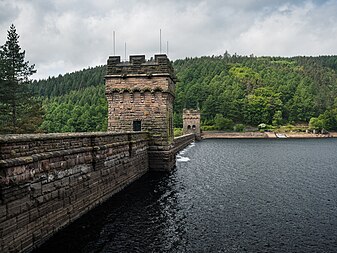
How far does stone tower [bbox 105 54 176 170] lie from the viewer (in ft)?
76.6

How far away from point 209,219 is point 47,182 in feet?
21.4

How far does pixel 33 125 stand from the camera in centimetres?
3428

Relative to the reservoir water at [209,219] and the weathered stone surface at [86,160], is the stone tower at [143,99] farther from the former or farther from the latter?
the reservoir water at [209,219]

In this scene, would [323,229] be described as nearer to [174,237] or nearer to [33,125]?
[174,237]

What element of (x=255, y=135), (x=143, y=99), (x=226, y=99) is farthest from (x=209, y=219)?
(x=226, y=99)

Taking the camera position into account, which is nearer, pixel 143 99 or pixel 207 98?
pixel 143 99

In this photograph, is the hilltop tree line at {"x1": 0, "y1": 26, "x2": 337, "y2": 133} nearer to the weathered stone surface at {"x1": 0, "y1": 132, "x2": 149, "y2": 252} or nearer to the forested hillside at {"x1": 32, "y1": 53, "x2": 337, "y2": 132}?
the forested hillside at {"x1": 32, "y1": 53, "x2": 337, "y2": 132}

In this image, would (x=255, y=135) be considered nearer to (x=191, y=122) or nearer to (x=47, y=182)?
(x=191, y=122)

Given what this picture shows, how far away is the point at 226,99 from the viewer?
367ft

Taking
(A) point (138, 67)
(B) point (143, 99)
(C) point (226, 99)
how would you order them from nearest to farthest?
(A) point (138, 67) < (B) point (143, 99) < (C) point (226, 99)

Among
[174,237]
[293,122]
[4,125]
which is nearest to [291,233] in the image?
[174,237]

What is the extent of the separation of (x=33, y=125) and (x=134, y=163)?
1865cm

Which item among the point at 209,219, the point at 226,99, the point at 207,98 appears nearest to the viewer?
the point at 209,219

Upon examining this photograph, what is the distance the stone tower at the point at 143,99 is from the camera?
23.4 metres
